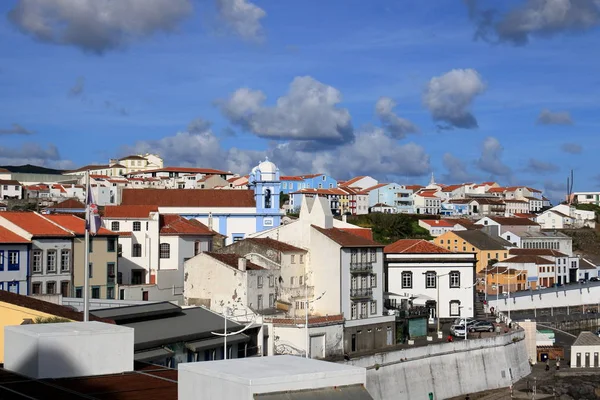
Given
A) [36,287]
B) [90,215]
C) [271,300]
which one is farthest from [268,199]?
[90,215]

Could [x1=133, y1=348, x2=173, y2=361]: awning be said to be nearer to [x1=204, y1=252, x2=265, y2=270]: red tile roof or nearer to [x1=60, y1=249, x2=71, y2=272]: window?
[x1=204, y1=252, x2=265, y2=270]: red tile roof

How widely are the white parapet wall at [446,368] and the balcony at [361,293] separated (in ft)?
21.7

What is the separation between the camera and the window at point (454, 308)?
68.4 meters

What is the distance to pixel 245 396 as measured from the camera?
14.6 meters

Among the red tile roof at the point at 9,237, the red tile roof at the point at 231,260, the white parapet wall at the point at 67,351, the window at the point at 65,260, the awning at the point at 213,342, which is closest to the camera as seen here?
the white parapet wall at the point at 67,351

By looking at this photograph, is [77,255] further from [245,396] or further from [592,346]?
[245,396]

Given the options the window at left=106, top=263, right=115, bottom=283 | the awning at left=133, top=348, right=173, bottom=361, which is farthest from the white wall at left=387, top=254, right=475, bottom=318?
the awning at left=133, top=348, right=173, bottom=361

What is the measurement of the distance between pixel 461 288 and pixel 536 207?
13667cm

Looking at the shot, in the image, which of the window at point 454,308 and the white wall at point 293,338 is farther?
the window at point 454,308

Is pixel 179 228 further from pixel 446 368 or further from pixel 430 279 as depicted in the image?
pixel 446 368

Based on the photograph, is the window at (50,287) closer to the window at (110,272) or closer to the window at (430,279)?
the window at (110,272)

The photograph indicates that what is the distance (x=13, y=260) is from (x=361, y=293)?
70.0ft

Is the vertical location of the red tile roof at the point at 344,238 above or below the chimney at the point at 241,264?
above

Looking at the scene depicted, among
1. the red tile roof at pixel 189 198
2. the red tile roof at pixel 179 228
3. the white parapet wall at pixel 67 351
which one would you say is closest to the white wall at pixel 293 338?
the red tile roof at pixel 179 228
